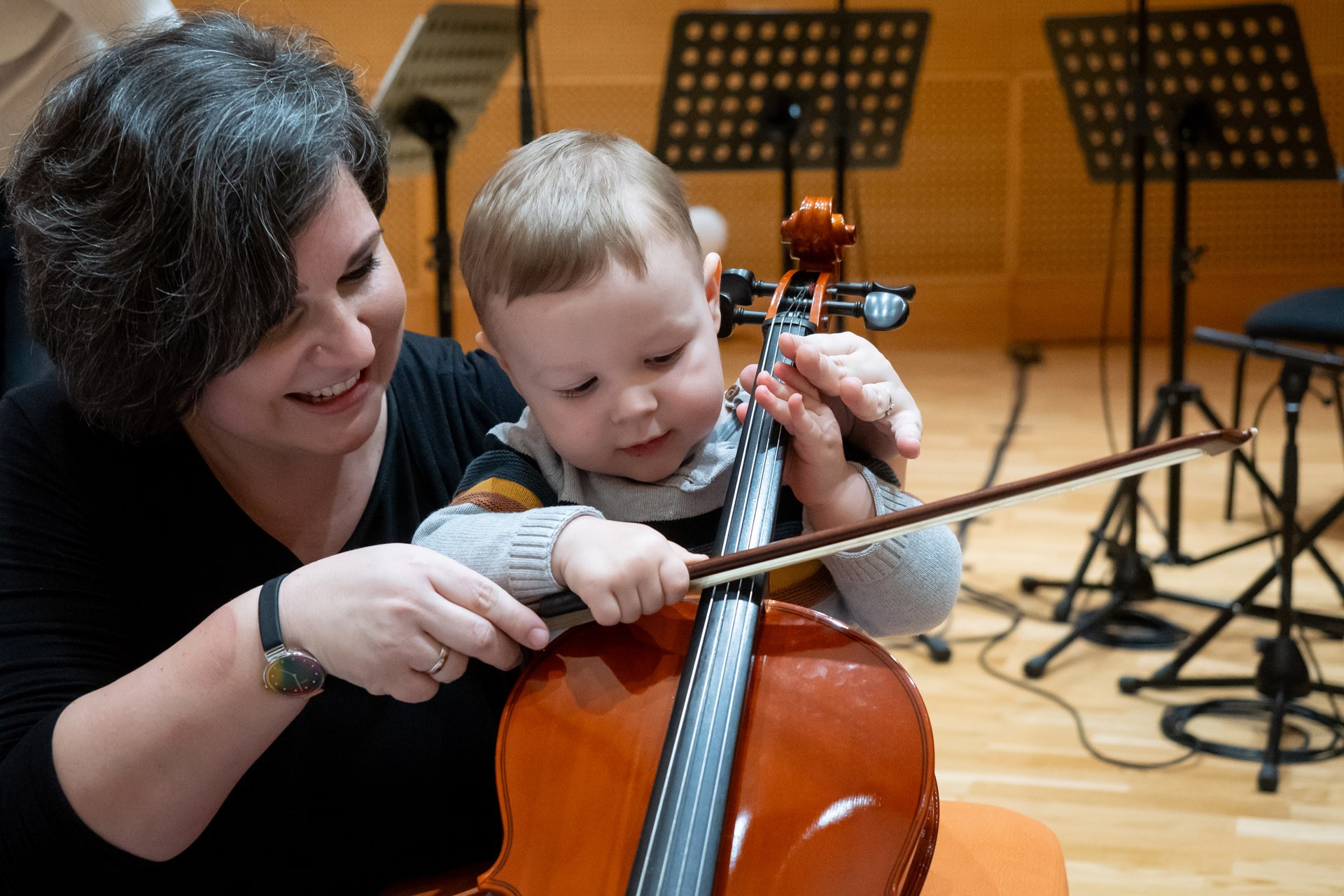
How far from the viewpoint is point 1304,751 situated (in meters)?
2.26

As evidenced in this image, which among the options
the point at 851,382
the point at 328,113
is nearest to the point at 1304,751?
the point at 851,382

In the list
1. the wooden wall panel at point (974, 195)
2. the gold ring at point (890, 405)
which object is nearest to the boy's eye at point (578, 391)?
the gold ring at point (890, 405)

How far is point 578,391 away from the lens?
0.97 meters

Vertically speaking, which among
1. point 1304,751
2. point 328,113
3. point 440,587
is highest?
point 328,113

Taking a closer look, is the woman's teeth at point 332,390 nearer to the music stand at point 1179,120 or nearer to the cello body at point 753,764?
the cello body at point 753,764

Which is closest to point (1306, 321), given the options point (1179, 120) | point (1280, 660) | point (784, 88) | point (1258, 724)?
point (1179, 120)

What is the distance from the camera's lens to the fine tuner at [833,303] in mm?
1044

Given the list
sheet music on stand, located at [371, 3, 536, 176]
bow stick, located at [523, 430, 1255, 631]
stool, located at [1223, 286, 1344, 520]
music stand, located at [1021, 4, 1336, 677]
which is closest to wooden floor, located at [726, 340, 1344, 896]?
music stand, located at [1021, 4, 1336, 677]

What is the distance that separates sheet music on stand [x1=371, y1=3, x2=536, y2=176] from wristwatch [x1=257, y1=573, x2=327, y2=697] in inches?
73.0

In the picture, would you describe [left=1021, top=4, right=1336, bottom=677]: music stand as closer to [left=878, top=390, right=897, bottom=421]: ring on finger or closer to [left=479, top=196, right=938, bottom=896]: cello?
[left=878, top=390, right=897, bottom=421]: ring on finger

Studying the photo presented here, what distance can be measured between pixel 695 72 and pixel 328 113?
1.90 metres

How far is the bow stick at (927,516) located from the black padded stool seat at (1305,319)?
2.03 m

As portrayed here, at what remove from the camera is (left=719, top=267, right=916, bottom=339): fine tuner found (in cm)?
104

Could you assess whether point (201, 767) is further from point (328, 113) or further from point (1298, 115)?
point (1298, 115)
